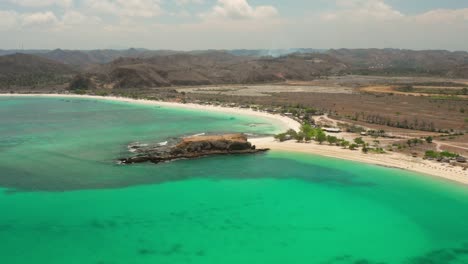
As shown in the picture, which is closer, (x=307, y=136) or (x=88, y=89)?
(x=307, y=136)

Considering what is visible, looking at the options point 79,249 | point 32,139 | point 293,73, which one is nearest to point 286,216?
point 79,249

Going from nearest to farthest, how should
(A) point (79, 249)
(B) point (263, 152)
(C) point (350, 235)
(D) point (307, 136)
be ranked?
(A) point (79, 249)
(C) point (350, 235)
(B) point (263, 152)
(D) point (307, 136)

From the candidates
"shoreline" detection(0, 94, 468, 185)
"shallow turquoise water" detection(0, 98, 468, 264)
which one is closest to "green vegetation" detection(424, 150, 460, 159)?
"shoreline" detection(0, 94, 468, 185)

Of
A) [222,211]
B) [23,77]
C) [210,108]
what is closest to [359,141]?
[222,211]

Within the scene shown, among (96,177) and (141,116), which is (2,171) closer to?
(96,177)

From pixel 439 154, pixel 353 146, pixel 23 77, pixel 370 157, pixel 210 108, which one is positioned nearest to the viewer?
pixel 439 154

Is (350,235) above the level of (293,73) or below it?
below

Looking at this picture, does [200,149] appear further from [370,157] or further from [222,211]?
[370,157]

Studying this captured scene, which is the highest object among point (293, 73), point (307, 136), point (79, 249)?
point (293, 73)
